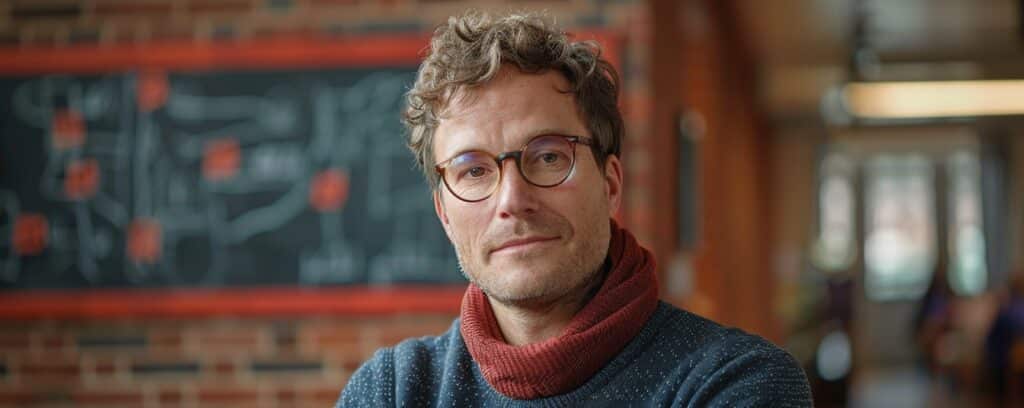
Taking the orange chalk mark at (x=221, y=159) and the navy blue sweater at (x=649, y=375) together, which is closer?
the navy blue sweater at (x=649, y=375)

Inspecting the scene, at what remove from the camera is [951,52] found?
26.4 ft

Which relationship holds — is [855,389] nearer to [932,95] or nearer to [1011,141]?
[1011,141]

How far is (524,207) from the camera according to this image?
1.39 m

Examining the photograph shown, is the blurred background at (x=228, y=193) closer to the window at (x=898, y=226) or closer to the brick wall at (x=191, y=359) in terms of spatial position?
the brick wall at (x=191, y=359)

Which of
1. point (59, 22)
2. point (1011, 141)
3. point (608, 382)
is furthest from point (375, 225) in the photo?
point (1011, 141)

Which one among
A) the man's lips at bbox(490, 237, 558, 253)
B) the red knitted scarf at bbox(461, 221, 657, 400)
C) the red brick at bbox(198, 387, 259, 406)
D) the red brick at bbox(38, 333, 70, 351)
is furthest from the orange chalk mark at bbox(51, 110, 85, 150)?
the man's lips at bbox(490, 237, 558, 253)

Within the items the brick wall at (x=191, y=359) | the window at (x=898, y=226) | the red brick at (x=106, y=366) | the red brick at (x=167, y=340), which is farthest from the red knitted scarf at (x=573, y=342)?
the window at (x=898, y=226)

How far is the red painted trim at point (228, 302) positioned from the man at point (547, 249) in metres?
1.92

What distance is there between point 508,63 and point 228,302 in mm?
2239

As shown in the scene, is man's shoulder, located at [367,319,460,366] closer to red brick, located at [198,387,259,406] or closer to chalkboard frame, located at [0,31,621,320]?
chalkboard frame, located at [0,31,621,320]

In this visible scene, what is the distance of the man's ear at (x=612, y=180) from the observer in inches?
59.9

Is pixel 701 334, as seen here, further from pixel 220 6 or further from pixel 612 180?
pixel 220 6

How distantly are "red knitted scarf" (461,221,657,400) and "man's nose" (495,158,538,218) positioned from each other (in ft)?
0.47

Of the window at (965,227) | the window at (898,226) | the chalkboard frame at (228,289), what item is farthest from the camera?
the window at (898,226)
